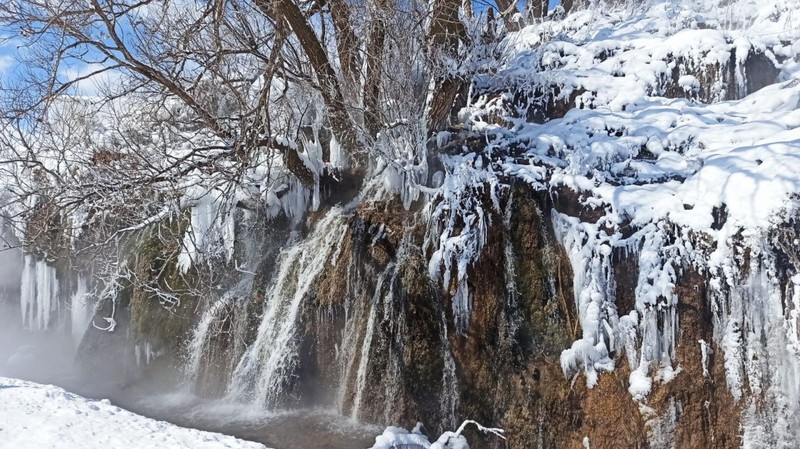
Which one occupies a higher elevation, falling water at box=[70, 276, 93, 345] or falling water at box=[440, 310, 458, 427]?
falling water at box=[70, 276, 93, 345]

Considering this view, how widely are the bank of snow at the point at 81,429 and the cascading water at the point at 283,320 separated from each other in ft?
7.19

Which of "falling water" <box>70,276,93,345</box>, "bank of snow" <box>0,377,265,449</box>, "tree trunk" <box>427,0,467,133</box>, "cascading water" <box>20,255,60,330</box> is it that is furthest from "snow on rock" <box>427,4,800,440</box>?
"cascading water" <box>20,255,60,330</box>

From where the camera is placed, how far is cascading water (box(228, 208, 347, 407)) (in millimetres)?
6551

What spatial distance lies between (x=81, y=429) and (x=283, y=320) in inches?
118

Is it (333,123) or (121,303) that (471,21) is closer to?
(333,123)

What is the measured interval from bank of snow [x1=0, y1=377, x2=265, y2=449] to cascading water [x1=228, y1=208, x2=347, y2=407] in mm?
2192

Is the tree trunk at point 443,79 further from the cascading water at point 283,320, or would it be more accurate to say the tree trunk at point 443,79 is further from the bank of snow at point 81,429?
the bank of snow at point 81,429

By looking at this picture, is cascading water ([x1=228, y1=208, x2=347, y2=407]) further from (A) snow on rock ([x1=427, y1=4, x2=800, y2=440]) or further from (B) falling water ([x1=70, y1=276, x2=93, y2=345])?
(B) falling water ([x1=70, y1=276, x2=93, y2=345])

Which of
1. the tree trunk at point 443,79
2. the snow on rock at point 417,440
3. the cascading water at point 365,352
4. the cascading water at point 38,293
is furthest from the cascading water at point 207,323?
the cascading water at point 38,293

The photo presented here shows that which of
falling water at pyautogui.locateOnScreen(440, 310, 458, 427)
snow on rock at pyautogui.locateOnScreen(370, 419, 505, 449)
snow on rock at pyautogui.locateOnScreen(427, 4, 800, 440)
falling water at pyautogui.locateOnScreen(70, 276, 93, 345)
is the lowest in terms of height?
snow on rock at pyautogui.locateOnScreen(370, 419, 505, 449)

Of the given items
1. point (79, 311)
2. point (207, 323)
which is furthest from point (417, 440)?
point (79, 311)

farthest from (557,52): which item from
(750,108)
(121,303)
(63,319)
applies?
(63,319)

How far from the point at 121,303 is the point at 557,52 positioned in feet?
25.2

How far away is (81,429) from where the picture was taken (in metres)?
3.97
